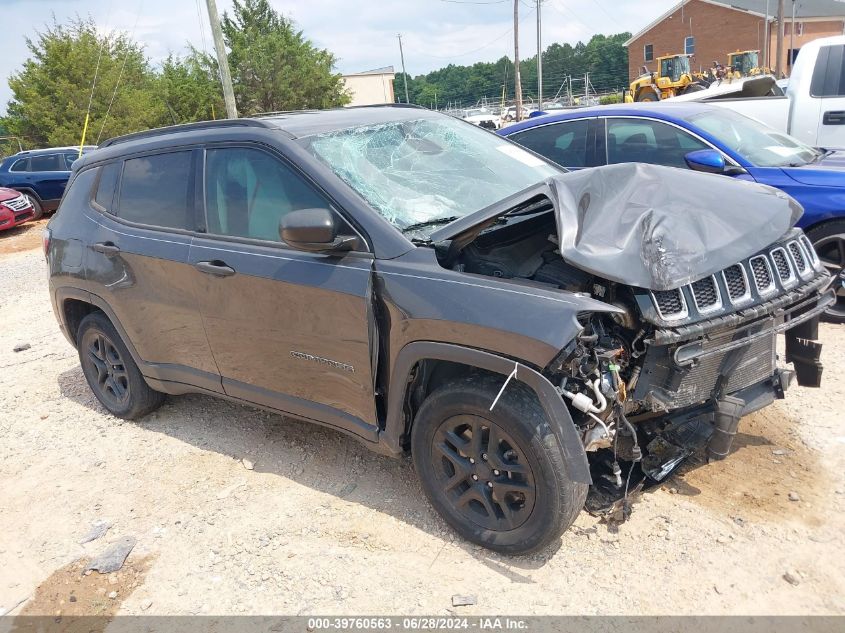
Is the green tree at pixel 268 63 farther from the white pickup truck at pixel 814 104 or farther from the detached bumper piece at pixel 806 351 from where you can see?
the detached bumper piece at pixel 806 351

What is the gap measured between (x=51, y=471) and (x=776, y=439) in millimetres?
4355

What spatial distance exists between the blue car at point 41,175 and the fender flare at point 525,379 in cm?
1620

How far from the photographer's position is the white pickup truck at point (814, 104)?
24.0 feet

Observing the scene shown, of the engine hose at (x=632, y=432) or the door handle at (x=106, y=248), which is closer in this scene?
the engine hose at (x=632, y=432)

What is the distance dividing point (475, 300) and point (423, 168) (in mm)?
1181

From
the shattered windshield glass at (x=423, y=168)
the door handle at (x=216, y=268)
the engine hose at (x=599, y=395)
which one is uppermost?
the shattered windshield glass at (x=423, y=168)

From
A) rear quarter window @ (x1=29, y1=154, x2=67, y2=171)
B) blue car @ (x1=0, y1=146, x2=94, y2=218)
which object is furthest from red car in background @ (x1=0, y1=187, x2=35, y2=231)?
rear quarter window @ (x1=29, y1=154, x2=67, y2=171)

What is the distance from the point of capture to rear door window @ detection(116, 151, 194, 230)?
3906mm

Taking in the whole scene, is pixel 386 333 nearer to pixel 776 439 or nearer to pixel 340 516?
pixel 340 516

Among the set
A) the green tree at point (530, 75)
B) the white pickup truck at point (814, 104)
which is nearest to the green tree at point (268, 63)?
the white pickup truck at point (814, 104)

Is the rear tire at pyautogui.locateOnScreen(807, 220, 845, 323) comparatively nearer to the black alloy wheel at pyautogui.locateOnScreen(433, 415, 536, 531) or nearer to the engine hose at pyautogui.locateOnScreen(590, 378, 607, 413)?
the engine hose at pyautogui.locateOnScreen(590, 378, 607, 413)

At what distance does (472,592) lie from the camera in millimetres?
2779

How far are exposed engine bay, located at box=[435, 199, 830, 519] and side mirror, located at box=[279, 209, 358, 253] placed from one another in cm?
47

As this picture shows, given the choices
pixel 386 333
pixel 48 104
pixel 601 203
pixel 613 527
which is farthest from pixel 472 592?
pixel 48 104
